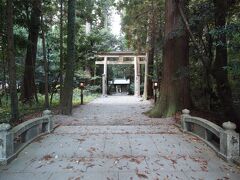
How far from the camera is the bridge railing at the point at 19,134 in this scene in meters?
5.36

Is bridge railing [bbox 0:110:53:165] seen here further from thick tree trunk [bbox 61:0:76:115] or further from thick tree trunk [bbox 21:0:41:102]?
thick tree trunk [bbox 21:0:41:102]

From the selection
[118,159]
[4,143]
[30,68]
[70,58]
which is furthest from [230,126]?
[30,68]

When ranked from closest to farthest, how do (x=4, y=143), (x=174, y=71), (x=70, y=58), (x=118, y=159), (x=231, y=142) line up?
(x=4, y=143) → (x=231, y=142) → (x=118, y=159) → (x=174, y=71) → (x=70, y=58)

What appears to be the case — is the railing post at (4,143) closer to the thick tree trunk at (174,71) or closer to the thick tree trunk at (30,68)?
the thick tree trunk at (174,71)

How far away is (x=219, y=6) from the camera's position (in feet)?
26.3

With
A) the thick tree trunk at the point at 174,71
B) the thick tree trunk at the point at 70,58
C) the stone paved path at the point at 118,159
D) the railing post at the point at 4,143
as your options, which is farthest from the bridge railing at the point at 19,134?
the thick tree trunk at the point at 174,71

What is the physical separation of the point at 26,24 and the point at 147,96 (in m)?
11.0

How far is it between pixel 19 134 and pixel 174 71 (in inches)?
263

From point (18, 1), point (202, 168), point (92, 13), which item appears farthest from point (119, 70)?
point (202, 168)

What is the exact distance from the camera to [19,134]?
245 inches

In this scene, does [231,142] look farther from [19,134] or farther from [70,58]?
[70,58]

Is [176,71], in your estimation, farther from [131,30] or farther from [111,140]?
[131,30]

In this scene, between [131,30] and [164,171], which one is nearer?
[164,171]

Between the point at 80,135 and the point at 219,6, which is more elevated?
the point at 219,6
